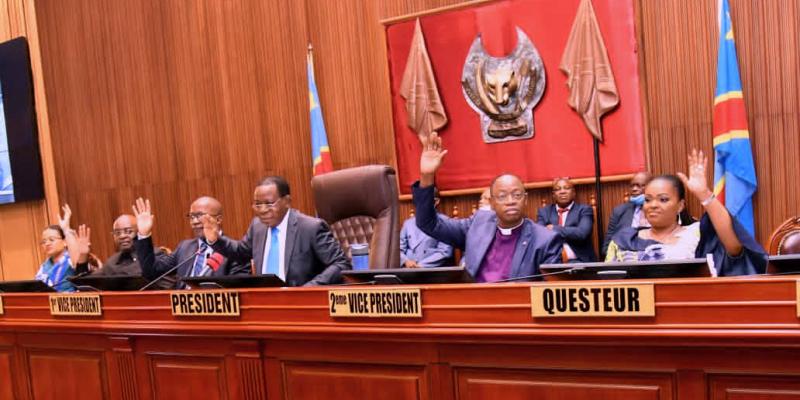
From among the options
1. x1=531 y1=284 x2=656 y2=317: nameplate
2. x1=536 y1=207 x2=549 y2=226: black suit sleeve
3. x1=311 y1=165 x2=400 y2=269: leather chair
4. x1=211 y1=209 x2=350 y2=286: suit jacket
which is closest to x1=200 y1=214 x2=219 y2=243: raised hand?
x1=211 y1=209 x2=350 y2=286: suit jacket

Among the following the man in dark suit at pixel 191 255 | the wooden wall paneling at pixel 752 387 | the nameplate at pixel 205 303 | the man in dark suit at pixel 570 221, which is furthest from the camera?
the man in dark suit at pixel 570 221

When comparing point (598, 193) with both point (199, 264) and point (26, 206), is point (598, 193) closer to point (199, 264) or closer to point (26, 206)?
point (199, 264)

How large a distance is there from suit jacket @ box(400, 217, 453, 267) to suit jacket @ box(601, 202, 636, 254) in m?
0.96

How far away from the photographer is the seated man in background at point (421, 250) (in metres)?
4.02

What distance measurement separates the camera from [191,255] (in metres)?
3.39

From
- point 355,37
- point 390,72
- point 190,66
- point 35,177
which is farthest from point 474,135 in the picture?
point 35,177

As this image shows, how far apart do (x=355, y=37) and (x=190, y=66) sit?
168 centimetres

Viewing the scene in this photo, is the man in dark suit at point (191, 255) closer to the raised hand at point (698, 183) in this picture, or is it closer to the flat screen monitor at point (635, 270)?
the flat screen monitor at point (635, 270)

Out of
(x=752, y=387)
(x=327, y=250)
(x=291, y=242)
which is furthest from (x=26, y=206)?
(x=752, y=387)

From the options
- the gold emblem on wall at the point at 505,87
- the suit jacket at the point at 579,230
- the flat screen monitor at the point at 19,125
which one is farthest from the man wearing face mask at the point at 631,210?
the flat screen monitor at the point at 19,125

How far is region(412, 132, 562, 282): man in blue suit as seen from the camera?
2.57m

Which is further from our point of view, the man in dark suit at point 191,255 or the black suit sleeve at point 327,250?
the man in dark suit at point 191,255

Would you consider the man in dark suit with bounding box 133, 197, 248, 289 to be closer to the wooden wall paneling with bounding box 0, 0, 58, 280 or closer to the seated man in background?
the seated man in background

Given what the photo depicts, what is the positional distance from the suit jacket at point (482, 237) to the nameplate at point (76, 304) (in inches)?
52.3
